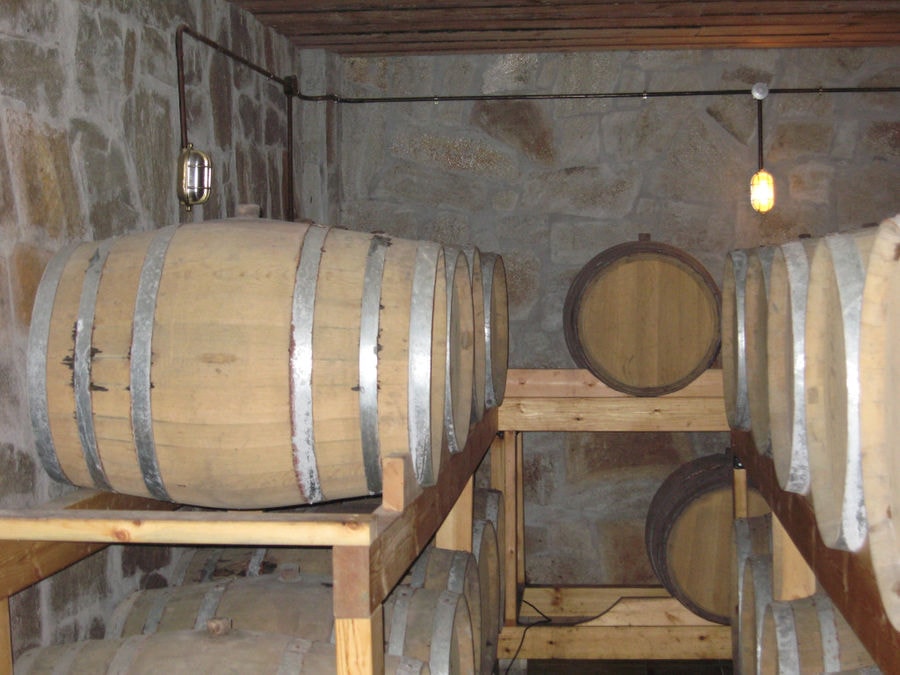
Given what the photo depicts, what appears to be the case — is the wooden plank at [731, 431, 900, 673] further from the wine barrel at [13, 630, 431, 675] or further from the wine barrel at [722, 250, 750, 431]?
the wine barrel at [13, 630, 431, 675]

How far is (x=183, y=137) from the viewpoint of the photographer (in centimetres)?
324

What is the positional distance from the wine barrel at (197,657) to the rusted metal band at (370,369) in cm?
42

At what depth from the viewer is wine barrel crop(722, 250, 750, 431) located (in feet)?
10.0

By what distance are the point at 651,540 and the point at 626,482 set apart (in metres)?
1.12

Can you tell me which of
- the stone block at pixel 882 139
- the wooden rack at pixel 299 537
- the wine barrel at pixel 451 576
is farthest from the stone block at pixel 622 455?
the wooden rack at pixel 299 537

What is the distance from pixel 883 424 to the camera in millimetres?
1312

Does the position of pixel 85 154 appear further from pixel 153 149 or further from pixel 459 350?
pixel 459 350

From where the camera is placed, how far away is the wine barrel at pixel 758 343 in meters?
2.77

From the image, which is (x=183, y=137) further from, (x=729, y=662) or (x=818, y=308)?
(x=729, y=662)

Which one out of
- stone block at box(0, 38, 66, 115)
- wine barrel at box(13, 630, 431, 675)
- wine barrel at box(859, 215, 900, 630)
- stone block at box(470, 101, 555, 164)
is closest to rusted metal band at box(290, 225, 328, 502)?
wine barrel at box(13, 630, 431, 675)

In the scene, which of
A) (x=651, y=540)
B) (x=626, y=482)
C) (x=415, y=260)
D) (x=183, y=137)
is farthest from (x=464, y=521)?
(x=626, y=482)

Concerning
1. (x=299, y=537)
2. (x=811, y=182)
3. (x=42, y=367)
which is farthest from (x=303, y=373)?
(x=811, y=182)

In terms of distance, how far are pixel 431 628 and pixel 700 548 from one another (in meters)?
1.79

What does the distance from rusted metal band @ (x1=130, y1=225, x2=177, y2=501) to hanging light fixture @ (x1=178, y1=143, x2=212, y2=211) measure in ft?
3.84
